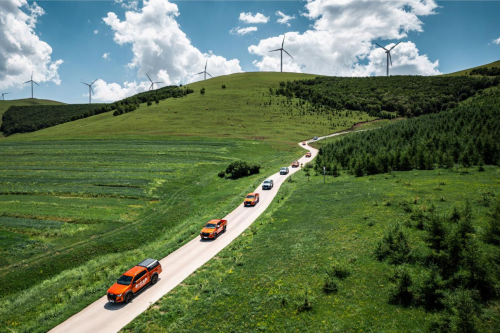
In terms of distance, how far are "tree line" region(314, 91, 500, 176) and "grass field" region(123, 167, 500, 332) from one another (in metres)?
8.79

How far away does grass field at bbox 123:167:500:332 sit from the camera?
15.7m

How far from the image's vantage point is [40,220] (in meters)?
36.2

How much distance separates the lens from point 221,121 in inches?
4961

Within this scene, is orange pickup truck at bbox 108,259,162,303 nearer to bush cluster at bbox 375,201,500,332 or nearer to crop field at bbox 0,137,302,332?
crop field at bbox 0,137,302,332

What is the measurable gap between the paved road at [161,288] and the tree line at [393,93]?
135 m

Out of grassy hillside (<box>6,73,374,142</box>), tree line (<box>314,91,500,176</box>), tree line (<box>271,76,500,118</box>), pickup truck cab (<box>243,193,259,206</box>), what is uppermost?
tree line (<box>271,76,500,118</box>)

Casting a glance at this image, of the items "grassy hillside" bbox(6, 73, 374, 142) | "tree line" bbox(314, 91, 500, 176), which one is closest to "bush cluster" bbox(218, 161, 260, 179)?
"tree line" bbox(314, 91, 500, 176)

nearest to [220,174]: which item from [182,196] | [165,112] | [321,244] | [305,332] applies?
[182,196]

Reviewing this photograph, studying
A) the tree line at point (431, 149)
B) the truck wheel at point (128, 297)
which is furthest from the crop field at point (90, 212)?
the tree line at point (431, 149)

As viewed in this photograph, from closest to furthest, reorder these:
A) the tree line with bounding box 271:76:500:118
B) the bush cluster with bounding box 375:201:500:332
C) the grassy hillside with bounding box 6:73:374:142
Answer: the bush cluster with bounding box 375:201:500:332 → the grassy hillside with bounding box 6:73:374:142 → the tree line with bounding box 271:76:500:118

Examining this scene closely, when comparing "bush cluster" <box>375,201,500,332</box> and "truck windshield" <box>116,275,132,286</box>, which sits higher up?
"bush cluster" <box>375,201,500,332</box>

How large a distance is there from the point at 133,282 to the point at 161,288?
232cm

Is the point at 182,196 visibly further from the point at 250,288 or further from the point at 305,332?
the point at 305,332

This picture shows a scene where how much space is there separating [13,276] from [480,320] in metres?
36.6
